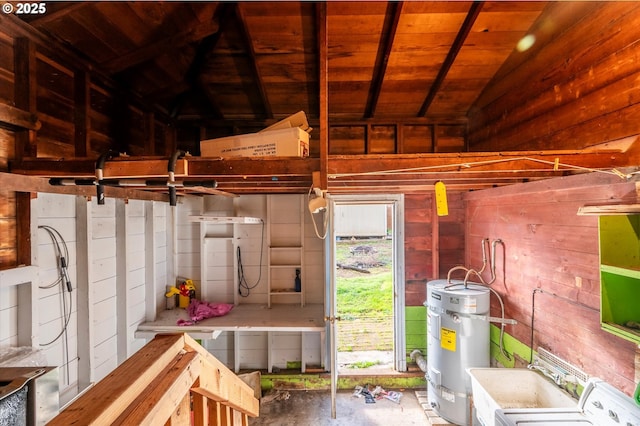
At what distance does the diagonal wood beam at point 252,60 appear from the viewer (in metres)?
2.11

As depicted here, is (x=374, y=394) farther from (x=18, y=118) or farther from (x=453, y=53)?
(x=18, y=118)

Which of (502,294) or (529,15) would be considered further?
(502,294)

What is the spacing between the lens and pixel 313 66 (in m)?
2.55

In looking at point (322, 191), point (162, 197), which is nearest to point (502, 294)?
point (322, 191)

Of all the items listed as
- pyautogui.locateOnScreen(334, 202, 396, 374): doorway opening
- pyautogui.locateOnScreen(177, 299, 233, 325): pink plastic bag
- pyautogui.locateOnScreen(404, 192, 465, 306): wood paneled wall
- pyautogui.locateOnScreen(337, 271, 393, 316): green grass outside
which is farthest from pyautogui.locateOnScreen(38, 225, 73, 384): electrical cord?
pyautogui.locateOnScreen(337, 271, 393, 316): green grass outside

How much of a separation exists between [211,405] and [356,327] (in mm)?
3767

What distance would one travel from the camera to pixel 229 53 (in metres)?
2.46

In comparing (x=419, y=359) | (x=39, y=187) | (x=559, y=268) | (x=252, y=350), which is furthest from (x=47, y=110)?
(x=419, y=359)

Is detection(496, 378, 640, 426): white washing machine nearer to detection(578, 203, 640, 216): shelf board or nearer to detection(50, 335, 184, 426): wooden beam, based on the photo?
detection(578, 203, 640, 216): shelf board

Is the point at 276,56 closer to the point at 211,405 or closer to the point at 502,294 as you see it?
the point at 211,405

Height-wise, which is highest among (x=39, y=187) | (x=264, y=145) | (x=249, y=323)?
(x=264, y=145)

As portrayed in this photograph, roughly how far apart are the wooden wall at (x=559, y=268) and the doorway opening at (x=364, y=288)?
48.8 inches

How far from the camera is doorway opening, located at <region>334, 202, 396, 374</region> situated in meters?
3.74

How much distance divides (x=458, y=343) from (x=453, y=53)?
2524mm
